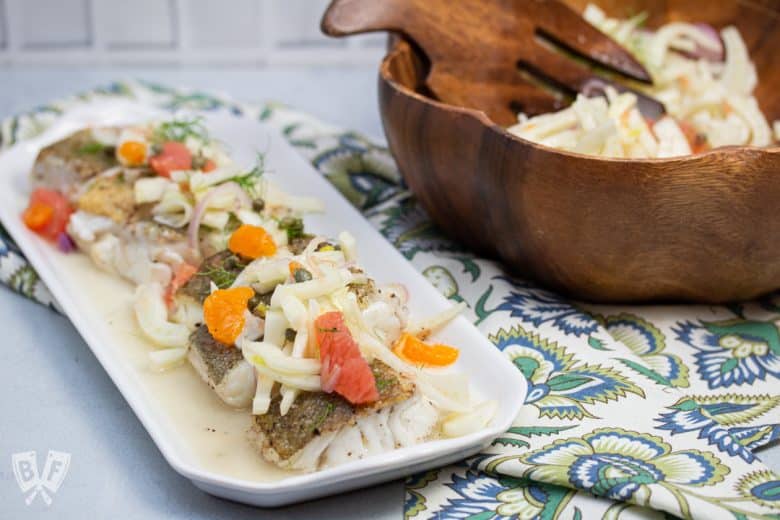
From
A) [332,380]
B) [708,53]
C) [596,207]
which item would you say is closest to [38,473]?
[332,380]

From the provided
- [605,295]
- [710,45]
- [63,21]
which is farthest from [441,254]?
[63,21]

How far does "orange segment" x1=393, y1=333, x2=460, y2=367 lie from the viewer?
2799 millimetres

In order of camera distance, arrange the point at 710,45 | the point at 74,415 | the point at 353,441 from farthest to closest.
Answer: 1. the point at 710,45
2. the point at 74,415
3. the point at 353,441

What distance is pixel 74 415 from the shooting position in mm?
2799

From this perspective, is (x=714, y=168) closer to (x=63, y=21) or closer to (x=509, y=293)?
(x=509, y=293)

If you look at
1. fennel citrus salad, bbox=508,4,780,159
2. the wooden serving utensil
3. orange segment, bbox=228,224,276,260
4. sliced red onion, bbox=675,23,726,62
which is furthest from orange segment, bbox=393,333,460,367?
sliced red onion, bbox=675,23,726,62

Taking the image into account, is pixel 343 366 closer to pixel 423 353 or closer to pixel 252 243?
pixel 423 353

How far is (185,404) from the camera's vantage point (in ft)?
8.89

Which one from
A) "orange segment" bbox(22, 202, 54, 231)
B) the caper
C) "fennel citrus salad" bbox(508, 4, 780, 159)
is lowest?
"orange segment" bbox(22, 202, 54, 231)

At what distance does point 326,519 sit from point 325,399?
283 mm

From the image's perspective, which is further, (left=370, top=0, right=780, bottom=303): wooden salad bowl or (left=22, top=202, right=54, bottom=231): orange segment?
(left=22, top=202, right=54, bottom=231): orange segment

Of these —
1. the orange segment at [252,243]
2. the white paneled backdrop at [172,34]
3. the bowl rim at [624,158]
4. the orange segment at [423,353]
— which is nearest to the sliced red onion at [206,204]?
the orange segment at [252,243]

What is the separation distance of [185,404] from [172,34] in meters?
3.53

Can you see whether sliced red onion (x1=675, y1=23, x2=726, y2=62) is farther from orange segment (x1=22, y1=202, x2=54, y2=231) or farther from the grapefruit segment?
orange segment (x1=22, y1=202, x2=54, y2=231)
